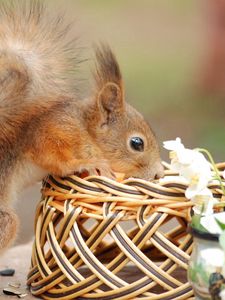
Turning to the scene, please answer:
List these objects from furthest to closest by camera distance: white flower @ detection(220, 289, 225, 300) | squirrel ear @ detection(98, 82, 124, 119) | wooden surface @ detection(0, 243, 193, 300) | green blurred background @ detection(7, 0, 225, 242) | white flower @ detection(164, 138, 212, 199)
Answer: green blurred background @ detection(7, 0, 225, 242) < squirrel ear @ detection(98, 82, 124, 119) < wooden surface @ detection(0, 243, 193, 300) < white flower @ detection(164, 138, 212, 199) < white flower @ detection(220, 289, 225, 300)

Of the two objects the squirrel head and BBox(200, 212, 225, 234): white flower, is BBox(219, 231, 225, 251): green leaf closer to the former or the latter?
BBox(200, 212, 225, 234): white flower

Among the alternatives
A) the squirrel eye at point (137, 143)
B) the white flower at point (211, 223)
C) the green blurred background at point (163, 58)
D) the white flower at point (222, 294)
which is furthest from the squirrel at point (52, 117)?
the green blurred background at point (163, 58)

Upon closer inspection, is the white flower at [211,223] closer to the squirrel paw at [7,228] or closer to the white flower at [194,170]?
the white flower at [194,170]

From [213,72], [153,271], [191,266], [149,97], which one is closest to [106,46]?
[153,271]

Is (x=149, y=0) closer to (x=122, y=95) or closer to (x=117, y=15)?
(x=117, y=15)

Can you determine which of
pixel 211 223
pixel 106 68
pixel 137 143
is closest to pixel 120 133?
pixel 137 143

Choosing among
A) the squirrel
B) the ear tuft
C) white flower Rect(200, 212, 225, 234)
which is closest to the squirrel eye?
the squirrel

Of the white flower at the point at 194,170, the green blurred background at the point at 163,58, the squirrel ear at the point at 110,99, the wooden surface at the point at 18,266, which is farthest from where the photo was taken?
the green blurred background at the point at 163,58
